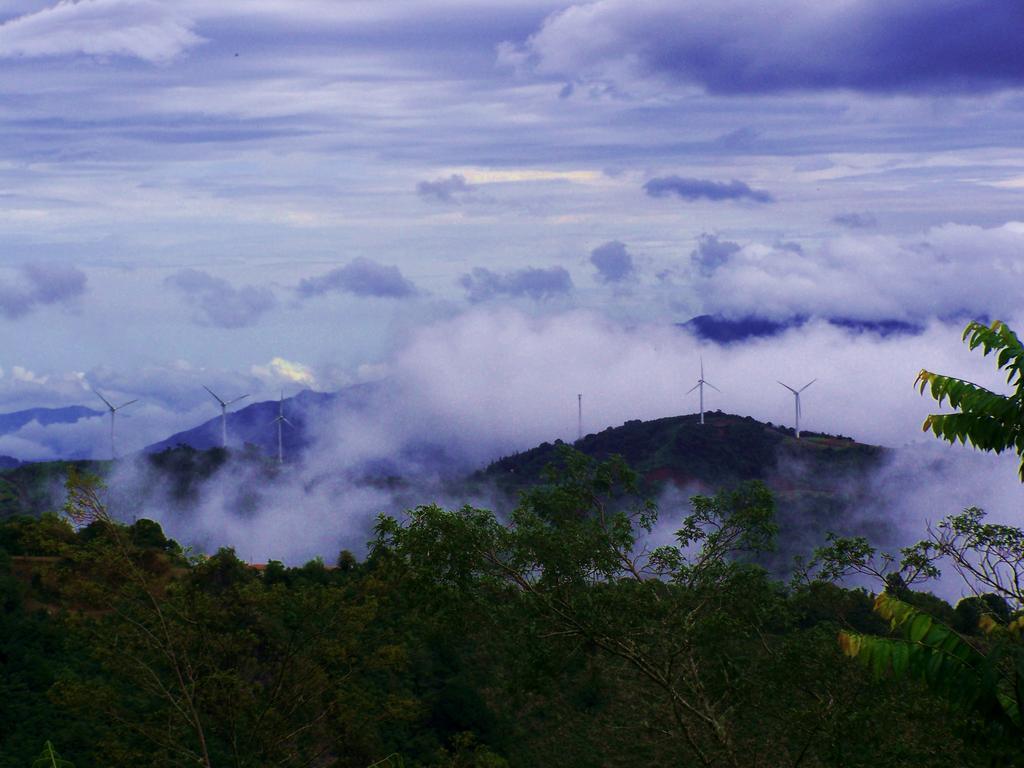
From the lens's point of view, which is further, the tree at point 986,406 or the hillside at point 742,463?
the hillside at point 742,463

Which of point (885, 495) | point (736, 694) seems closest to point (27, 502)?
point (885, 495)

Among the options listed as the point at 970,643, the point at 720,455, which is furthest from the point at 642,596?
the point at 720,455

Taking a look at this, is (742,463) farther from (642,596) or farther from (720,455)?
(642,596)

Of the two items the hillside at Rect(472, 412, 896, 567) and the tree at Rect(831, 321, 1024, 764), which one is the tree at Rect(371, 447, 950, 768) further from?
the hillside at Rect(472, 412, 896, 567)

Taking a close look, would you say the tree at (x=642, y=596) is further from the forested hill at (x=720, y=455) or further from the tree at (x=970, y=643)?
the forested hill at (x=720, y=455)

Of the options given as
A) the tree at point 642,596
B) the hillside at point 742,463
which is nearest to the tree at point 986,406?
the tree at point 642,596

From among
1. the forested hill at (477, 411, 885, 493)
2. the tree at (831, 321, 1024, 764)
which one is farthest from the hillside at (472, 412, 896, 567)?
the tree at (831, 321, 1024, 764)

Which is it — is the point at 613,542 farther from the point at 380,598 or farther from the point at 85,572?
the point at 85,572

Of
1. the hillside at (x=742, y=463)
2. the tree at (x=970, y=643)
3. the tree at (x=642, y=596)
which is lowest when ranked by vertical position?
the hillside at (x=742, y=463)

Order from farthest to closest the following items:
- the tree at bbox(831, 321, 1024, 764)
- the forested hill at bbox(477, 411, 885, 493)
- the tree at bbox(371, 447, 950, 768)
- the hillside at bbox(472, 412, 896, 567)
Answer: the forested hill at bbox(477, 411, 885, 493), the hillside at bbox(472, 412, 896, 567), the tree at bbox(371, 447, 950, 768), the tree at bbox(831, 321, 1024, 764)
